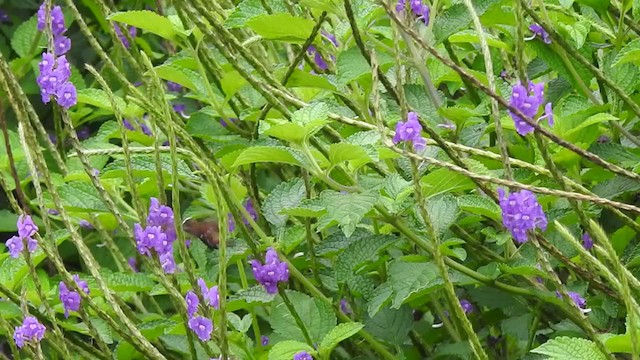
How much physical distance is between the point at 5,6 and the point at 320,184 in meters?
2.12

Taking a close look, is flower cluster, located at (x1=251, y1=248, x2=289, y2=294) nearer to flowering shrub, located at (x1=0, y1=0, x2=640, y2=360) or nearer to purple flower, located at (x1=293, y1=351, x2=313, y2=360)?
flowering shrub, located at (x1=0, y1=0, x2=640, y2=360)

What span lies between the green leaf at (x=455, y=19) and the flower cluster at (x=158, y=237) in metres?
0.47

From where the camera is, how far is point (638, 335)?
1100mm

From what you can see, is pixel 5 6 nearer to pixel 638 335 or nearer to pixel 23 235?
pixel 23 235

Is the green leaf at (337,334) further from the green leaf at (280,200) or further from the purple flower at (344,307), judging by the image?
the purple flower at (344,307)

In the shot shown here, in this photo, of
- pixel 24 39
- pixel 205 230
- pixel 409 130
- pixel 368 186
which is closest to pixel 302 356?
pixel 368 186

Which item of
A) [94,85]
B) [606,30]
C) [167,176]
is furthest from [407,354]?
[94,85]

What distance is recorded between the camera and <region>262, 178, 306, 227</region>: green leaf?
1.49 metres

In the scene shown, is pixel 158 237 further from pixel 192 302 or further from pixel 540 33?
pixel 540 33

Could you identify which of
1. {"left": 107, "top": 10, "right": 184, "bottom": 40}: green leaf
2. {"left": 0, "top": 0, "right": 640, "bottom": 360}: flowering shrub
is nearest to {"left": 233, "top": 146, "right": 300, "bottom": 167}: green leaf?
{"left": 0, "top": 0, "right": 640, "bottom": 360}: flowering shrub

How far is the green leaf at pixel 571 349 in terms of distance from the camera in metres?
1.10

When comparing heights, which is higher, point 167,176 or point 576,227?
point 167,176

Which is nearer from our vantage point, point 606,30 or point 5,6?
point 606,30

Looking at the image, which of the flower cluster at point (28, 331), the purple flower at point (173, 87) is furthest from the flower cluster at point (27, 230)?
the purple flower at point (173, 87)
